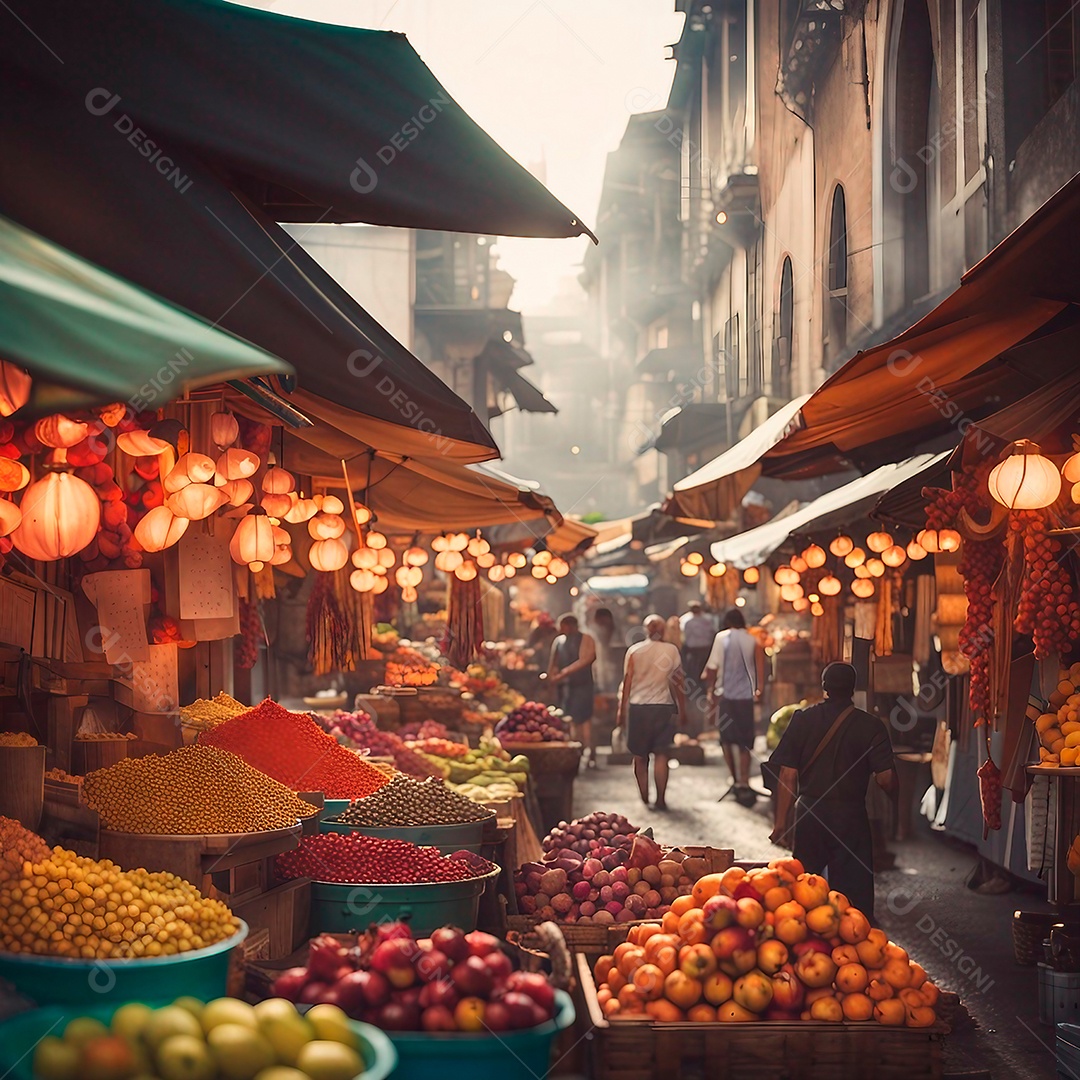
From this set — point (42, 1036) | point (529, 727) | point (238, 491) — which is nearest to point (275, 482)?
point (238, 491)

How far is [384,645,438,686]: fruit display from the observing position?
13.9 metres

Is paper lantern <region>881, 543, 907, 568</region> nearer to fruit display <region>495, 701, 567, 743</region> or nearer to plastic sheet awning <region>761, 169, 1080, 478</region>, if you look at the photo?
plastic sheet awning <region>761, 169, 1080, 478</region>

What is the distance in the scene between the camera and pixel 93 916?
134 inches

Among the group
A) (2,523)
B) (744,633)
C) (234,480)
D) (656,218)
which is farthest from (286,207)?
(656,218)

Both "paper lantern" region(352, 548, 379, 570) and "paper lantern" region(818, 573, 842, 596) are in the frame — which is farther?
"paper lantern" region(818, 573, 842, 596)

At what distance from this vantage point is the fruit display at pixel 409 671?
1387 centimetres

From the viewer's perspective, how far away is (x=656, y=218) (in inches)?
1578

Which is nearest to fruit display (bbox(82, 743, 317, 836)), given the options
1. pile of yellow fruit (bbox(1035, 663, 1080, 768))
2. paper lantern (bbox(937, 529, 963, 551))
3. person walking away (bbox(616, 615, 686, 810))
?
pile of yellow fruit (bbox(1035, 663, 1080, 768))

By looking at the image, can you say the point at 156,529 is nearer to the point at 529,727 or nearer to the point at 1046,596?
the point at 1046,596

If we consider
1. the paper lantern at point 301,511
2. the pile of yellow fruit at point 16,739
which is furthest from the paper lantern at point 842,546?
the pile of yellow fruit at point 16,739

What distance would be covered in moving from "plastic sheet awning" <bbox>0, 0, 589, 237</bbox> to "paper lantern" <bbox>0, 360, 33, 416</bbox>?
749 millimetres

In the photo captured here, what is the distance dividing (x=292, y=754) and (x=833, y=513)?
5.93 metres

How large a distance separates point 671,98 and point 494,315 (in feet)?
25.8

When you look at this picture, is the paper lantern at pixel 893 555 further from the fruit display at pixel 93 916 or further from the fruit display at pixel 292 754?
the fruit display at pixel 93 916
